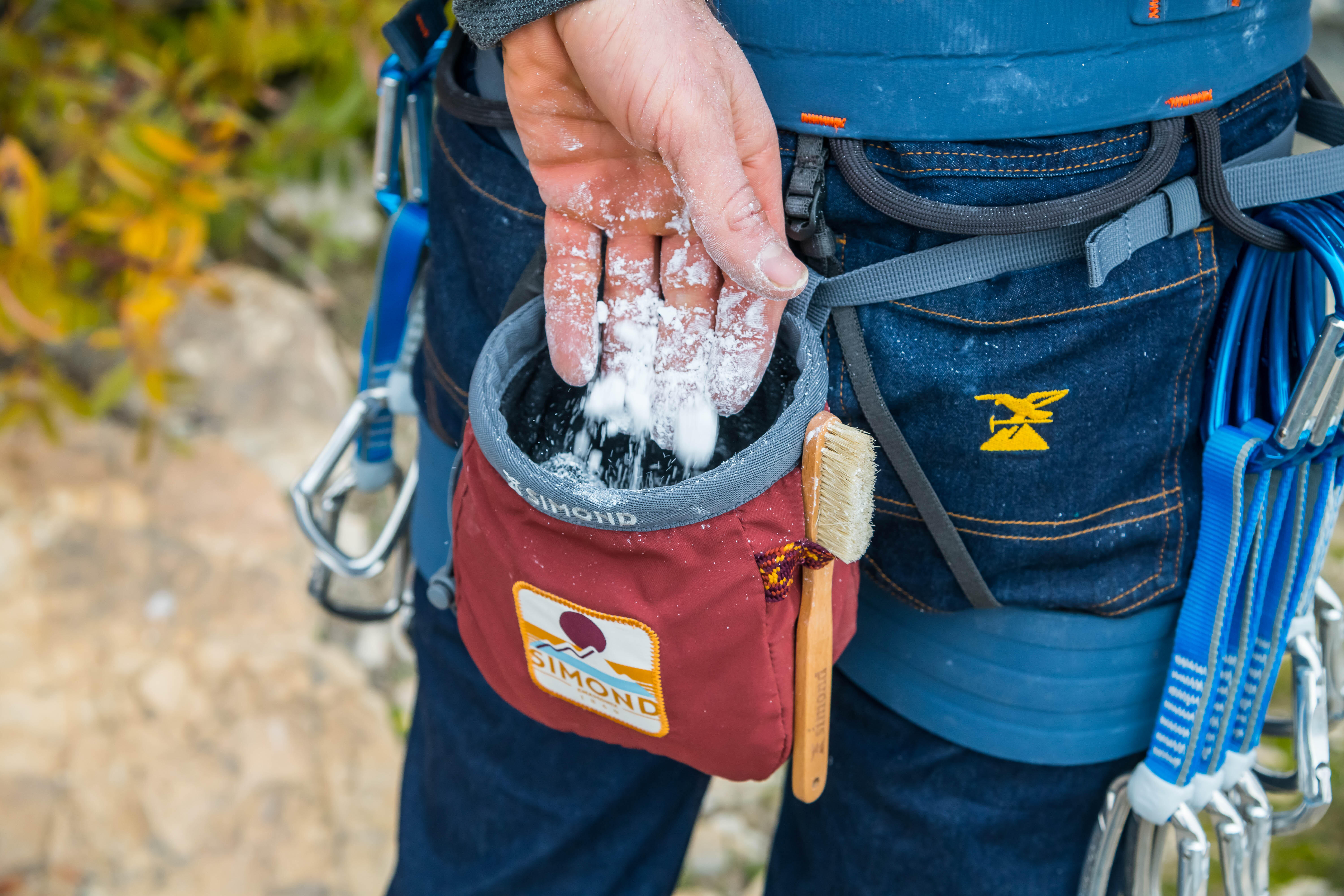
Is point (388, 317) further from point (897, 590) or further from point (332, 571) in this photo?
point (897, 590)

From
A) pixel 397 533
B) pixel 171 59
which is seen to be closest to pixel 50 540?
pixel 171 59

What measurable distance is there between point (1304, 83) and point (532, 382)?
688 millimetres

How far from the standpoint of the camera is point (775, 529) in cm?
70

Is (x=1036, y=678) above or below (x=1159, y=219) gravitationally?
below

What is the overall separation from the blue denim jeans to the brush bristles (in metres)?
0.10

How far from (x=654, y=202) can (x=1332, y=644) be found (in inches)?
29.9

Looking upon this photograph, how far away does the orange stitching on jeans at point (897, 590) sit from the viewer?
852mm

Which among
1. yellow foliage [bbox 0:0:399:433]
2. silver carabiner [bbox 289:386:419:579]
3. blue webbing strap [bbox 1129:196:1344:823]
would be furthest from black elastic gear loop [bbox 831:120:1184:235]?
yellow foliage [bbox 0:0:399:433]

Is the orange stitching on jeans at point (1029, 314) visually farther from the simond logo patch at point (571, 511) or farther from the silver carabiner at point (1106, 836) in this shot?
the silver carabiner at point (1106, 836)

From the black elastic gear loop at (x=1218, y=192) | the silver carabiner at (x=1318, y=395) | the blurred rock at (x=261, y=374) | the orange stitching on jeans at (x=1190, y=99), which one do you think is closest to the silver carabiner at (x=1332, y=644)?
the silver carabiner at (x=1318, y=395)

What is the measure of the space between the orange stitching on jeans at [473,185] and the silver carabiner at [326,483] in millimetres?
312

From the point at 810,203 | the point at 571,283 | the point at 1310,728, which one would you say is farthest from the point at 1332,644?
the point at 571,283

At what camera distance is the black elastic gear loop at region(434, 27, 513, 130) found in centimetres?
82

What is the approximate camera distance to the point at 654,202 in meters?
0.76
